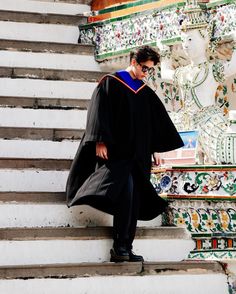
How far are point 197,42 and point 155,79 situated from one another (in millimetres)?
924

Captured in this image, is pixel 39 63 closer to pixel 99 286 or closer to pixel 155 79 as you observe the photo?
pixel 155 79

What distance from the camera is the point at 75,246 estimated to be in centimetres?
497

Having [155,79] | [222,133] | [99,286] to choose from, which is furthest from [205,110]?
[99,286]

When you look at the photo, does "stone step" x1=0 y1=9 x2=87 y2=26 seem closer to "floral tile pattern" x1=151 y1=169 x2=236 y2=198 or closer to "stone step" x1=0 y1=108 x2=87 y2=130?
"stone step" x1=0 y1=108 x2=87 y2=130

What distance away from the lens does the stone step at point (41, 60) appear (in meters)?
7.36

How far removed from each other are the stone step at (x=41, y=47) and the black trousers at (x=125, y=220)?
9.62ft

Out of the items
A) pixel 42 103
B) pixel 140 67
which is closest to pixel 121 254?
pixel 140 67

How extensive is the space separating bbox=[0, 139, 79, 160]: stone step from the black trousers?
1302mm

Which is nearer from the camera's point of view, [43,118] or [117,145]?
[117,145]

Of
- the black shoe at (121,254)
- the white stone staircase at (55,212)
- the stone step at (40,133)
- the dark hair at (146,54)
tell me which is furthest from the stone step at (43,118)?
the black shoe at (121,254)

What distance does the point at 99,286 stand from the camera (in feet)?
15.4

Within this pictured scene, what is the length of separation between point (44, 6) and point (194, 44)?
2.79 metres

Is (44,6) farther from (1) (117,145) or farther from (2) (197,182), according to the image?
(1) (117,145)

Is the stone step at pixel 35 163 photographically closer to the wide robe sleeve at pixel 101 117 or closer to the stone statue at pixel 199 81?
the wide robe sleeve at pixel 101 117
